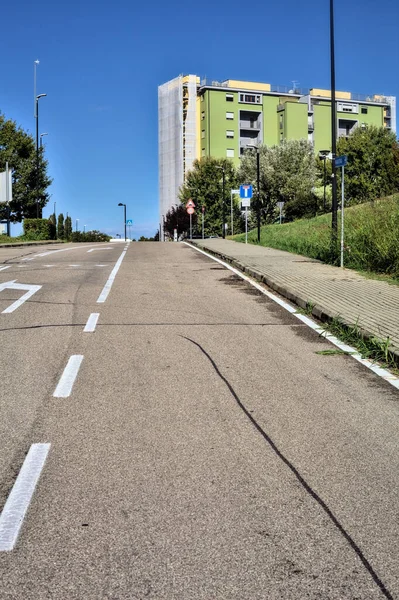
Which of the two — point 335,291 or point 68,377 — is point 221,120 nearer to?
point 335,291

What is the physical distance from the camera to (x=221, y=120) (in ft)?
311

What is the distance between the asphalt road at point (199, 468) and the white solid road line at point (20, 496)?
49 millimetres

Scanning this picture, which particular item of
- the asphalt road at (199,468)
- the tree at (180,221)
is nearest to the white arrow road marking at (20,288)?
the asphalt road at (199,468)

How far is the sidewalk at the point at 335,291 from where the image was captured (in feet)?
30.1

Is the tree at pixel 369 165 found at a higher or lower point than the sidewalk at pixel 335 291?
higher

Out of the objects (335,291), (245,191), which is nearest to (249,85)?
(245,191)

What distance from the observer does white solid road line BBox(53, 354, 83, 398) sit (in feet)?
18.7

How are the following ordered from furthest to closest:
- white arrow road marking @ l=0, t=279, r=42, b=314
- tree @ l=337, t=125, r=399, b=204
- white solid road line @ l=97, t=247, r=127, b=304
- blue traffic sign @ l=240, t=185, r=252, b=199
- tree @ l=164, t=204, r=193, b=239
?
1. tree @ l=164, t=204, r=193, b=239
2. tree @ l=337, t=125, r=399, b=204
3. blue traffic sign @ l=240, t=185, r=252, b=199
4. white solid road line @ l=97, t=247, r=127, b=304
5. white arrow road marking @ l=0, t=279, r=42, b=314

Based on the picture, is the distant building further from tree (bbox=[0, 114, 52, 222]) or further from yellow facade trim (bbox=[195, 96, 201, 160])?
tree (bbox=[0, 114, 52, 222])

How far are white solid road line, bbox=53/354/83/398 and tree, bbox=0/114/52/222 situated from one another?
47139mm

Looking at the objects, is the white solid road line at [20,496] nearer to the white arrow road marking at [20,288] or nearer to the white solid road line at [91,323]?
the white solid road line at [91,323]

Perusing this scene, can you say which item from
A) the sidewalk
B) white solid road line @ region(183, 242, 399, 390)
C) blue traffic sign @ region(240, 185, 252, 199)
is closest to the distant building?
blue traffic sign @ region(240, 185, 252, 199)

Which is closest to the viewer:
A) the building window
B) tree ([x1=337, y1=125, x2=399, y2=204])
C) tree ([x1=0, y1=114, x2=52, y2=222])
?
tree ([x1=0, y1=114, x2=52, y2=222])

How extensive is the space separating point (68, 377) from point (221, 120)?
92638 millimetres
